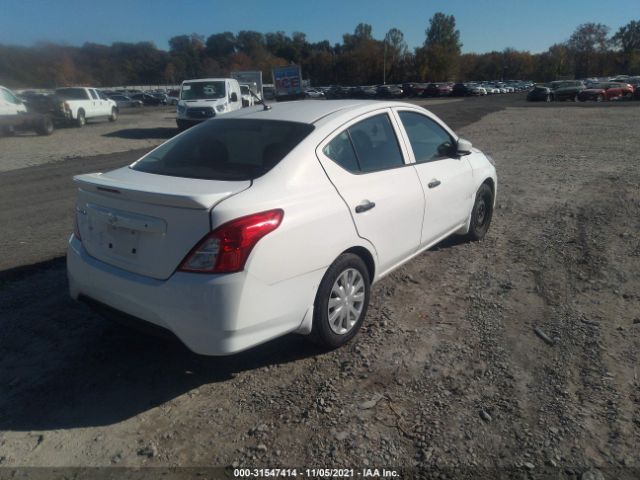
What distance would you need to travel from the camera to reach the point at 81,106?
23.2 meters

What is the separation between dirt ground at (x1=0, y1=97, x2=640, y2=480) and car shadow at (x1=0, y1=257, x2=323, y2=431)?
1 centimetres

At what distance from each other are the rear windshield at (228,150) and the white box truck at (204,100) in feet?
49.9

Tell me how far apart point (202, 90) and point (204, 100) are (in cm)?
83

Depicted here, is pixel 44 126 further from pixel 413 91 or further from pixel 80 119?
Result: pixel 413 91

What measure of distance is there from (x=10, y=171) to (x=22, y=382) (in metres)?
10.4

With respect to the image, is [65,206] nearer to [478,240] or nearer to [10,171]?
[10,171]

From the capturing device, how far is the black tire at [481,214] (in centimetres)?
536

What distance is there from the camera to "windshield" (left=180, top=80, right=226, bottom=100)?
1952 cm

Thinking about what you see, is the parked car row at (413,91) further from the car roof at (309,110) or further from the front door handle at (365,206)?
the front door handle at (365,206)

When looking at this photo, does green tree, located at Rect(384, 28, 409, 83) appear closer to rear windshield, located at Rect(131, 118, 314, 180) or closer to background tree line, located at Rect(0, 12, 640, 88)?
background tree line, located at Rect(0, 12, 640, 88)

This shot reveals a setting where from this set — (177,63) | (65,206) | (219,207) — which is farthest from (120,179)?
(177,63)

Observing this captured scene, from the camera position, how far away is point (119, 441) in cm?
262

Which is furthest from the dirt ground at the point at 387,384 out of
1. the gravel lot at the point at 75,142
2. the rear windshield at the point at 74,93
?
the rear windshield at the point at 74,93

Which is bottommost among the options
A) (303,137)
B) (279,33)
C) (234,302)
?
(234,302)
